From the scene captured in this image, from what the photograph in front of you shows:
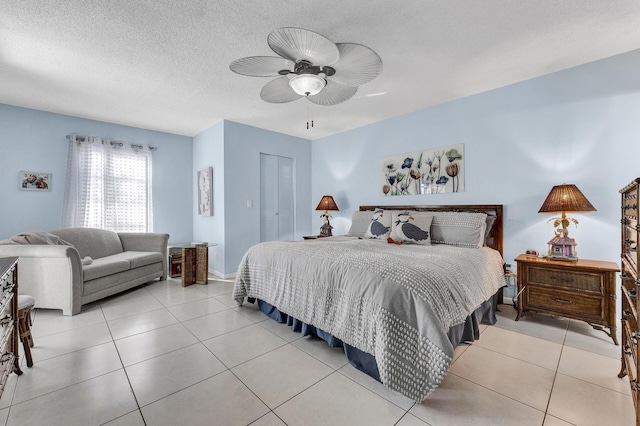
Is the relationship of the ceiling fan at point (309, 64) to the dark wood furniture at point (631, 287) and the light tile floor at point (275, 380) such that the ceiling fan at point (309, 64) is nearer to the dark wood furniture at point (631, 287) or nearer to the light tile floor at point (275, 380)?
the dark wood furniture at point (631, 287)

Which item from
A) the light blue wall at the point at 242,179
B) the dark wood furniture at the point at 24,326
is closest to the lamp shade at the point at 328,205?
the light blue wall at the point at 242,179

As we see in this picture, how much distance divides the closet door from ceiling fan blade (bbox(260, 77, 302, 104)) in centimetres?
251

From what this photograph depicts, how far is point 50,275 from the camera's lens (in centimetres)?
283

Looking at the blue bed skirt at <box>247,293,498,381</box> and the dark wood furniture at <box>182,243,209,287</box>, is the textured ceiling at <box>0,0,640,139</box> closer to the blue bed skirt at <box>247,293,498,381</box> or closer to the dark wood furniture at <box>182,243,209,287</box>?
the dark wood furniture at <box>182,243,209,287</box>

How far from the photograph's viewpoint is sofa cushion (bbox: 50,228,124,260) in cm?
360

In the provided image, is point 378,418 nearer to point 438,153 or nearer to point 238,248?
point 438,153

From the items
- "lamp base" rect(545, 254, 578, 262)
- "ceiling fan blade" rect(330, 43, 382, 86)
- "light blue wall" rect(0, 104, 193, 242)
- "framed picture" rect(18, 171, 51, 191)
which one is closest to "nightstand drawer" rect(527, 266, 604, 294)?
"lamp base" rect(545, 254, 578, 262)

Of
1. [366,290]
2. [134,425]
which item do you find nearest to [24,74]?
[134,425]

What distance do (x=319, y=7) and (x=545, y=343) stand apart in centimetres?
309

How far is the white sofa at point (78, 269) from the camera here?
2.80 metres

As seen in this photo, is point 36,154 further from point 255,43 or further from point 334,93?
point 334,93

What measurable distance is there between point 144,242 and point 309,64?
12.6 ft

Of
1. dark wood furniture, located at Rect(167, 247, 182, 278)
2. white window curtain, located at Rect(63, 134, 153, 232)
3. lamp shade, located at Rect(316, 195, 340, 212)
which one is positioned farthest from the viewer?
lamp shade, located at Rect(316, 195, 340, 212)

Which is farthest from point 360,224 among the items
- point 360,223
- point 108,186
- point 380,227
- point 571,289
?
point 108,186
